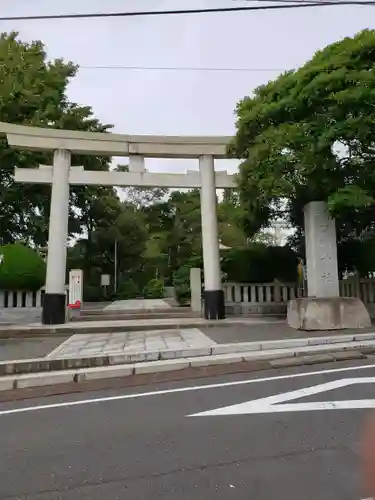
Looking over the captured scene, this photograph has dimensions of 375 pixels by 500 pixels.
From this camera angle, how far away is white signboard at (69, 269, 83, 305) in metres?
15.1

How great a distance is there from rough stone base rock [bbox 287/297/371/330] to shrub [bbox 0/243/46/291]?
26.0ft

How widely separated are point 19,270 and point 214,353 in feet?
25.2

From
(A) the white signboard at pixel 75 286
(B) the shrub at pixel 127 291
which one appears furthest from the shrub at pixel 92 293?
(A) the white signboard at pixel 75 286

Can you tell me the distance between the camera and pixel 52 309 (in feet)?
41.4

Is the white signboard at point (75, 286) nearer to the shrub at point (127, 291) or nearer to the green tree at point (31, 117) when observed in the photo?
the green tree at point (31, 117)

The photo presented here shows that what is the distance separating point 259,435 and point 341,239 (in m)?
11.3

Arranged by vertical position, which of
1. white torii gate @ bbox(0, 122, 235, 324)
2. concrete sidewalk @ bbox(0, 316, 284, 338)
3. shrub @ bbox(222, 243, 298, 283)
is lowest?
concrete sidewalk @ bbox(0, 316, 284, 338)

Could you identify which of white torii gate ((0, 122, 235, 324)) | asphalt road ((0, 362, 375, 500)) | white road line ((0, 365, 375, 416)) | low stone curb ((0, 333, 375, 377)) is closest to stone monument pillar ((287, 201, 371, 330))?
low stone curb ((0, 333, 375, 377))

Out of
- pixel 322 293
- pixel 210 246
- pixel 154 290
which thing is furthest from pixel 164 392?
pixel 154 290

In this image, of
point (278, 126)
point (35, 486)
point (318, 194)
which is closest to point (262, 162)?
point (278, 126)

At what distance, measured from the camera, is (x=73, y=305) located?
49.6 ft

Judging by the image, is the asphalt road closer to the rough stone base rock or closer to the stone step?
the rough stone base rock

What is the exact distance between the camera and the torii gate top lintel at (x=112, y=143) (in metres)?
12.9

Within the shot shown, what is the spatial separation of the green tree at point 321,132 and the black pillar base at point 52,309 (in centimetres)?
630
